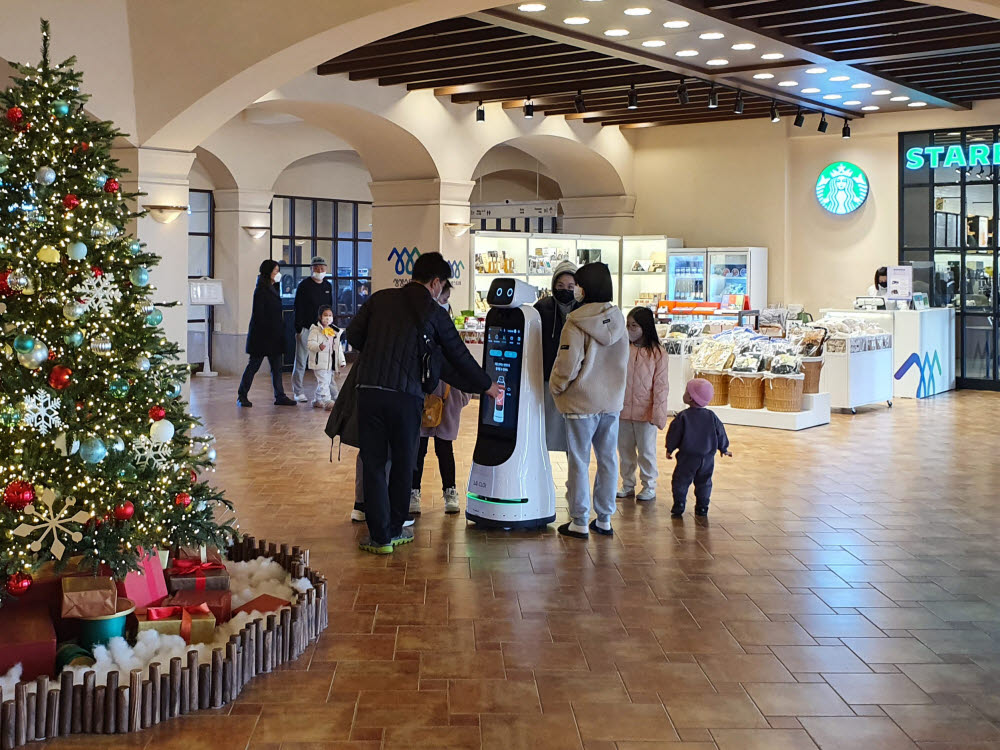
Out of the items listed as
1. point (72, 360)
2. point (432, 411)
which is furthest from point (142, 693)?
point (432, 411)

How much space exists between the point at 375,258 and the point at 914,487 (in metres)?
7.83

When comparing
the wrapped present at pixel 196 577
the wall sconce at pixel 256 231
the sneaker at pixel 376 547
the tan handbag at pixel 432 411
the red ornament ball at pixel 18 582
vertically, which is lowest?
the sneaker at pixel 376 547

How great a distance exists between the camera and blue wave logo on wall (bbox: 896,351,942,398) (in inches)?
532

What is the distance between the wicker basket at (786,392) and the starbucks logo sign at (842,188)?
17.3ft

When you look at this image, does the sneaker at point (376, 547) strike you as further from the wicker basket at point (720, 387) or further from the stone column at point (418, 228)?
the stone column at point (418, 228)

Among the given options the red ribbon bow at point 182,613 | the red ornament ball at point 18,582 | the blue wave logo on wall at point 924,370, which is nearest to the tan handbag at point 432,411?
the red ribbon bow at point 182,613

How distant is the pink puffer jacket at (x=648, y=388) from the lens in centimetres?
729

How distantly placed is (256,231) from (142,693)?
41.8ft

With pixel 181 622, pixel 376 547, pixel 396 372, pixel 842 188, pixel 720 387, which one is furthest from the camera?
pixel 842 188

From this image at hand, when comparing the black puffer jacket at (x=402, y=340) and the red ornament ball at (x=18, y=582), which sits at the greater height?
the black puffer jacket at (x=402, y=340)

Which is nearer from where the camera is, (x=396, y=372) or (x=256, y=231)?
(x=396, y=372)

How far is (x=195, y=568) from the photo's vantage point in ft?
15.5

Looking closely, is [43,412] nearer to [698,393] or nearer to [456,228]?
[698,393]

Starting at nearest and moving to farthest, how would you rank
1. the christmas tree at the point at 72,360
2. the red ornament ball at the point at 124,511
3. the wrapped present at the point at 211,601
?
the christmas tree at the point at 72,360
the red ornament ball at the point at 124,511
the wrapped present at the point at 211,601
